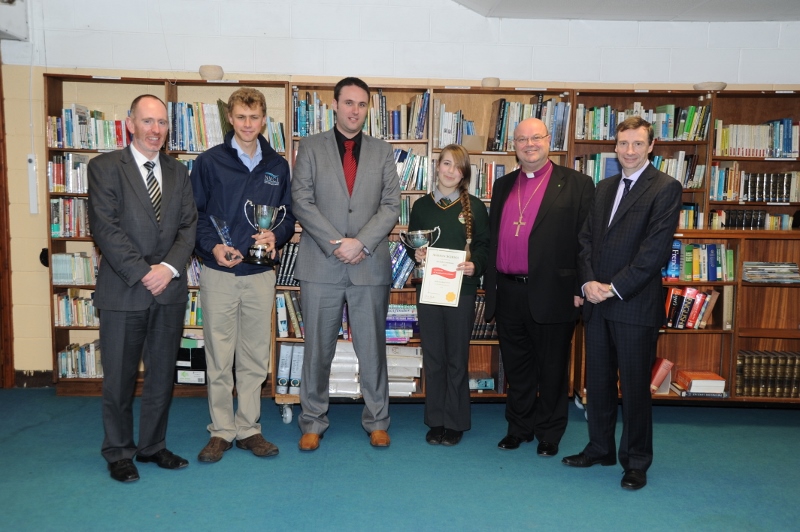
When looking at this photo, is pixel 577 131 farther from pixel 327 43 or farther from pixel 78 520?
pixel 78 520

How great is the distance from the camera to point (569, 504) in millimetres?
2920

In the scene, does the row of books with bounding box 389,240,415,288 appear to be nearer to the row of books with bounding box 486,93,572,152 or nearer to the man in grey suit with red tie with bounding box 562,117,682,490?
the row of books with bounding box 486,93,572,152

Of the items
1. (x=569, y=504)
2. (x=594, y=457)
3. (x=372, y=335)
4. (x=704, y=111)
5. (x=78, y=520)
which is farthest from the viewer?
(x=704, y=111)

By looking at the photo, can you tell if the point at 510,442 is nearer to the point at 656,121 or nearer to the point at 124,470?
the point at 124,470

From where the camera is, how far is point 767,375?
14.5 feet

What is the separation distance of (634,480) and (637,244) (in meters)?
1.19

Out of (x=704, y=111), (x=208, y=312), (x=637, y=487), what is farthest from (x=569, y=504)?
(x=704, y=111)

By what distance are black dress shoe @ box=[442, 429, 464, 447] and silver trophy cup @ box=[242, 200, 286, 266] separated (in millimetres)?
1456

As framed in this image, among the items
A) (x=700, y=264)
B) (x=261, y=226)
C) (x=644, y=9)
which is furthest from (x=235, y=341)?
(x=644, y=9)

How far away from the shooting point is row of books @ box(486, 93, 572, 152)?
4.56 meters

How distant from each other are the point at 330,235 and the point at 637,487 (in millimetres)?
2075

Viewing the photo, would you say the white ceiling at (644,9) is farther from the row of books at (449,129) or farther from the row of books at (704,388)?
the row of books at (704,388)

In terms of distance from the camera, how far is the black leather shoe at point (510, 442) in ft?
11.8

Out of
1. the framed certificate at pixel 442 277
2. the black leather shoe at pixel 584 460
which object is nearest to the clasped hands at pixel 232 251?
the framed certificate at pixel 442 277
